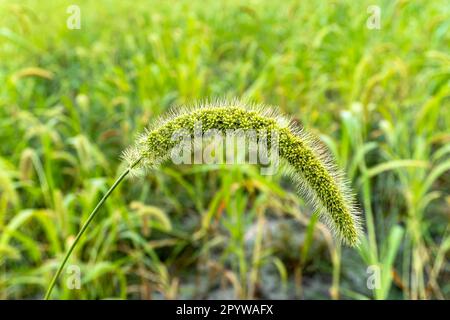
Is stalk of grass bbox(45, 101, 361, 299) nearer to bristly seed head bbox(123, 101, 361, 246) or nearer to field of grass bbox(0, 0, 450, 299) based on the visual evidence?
bristly seed head bbox(123, 101, 361, 246)

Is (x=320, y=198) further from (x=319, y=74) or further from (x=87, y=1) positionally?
(x=87, y=1)

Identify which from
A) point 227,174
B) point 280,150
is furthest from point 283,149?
point 227,174

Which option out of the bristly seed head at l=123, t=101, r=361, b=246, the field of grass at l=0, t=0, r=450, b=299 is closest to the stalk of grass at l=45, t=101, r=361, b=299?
the bristly seed head at l=123, t=101, r=361, b=246

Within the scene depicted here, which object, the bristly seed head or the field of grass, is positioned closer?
the bristly seed head

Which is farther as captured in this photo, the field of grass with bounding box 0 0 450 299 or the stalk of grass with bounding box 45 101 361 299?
the field of grass with bounding box 0 0 450 299

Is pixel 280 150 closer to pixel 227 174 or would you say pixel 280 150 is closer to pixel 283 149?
pixel 283 149

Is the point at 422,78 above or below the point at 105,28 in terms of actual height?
below
